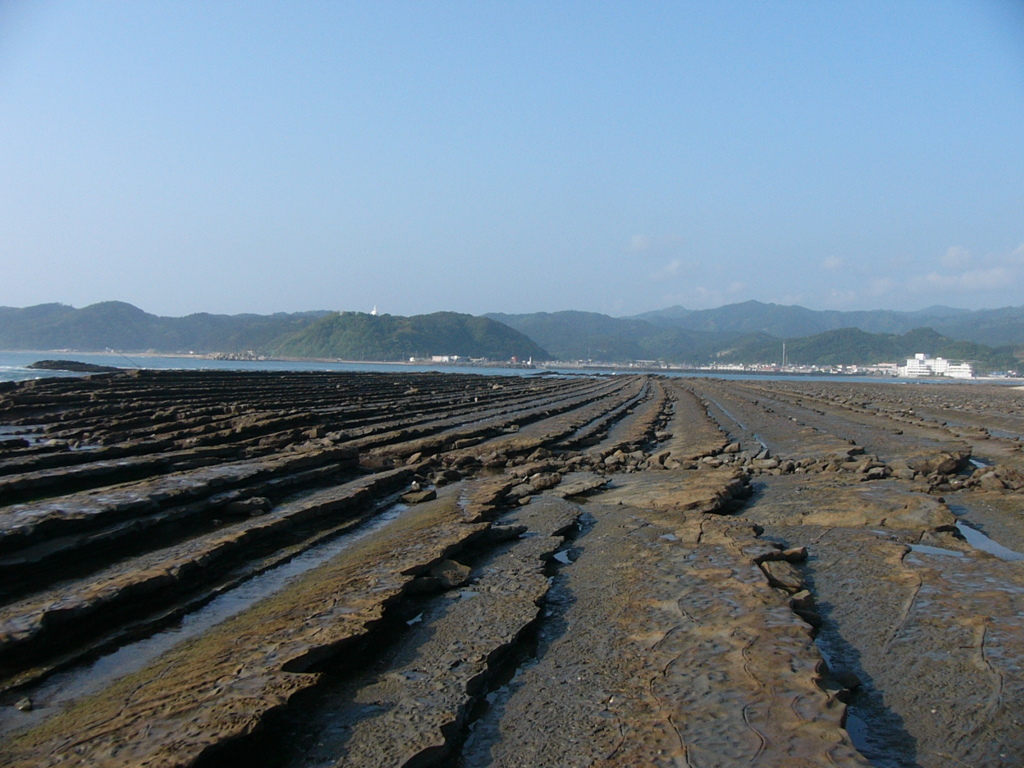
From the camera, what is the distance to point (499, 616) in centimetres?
589

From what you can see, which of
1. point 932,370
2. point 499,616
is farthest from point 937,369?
point 499,616

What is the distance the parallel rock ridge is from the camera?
13.0ft

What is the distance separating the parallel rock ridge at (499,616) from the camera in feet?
13.0

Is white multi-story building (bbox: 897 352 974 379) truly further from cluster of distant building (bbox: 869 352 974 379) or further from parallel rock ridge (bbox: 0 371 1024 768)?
parallel rock ridge (bbox: 0 371 1024 768)

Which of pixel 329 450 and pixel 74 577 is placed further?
pixel 329 450

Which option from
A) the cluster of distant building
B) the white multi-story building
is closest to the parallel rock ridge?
the white multi-story building

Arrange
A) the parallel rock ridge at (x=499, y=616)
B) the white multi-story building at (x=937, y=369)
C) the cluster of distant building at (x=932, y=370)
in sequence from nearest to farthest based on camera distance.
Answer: the parallel rock ridge at (x=499, y=616) < the white multi-story building at (x=937, y=369) < the cluster of distant building at (x=932, y=370)

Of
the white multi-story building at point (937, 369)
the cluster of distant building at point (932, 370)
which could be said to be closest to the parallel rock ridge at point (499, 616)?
the white multi-story building at point (937, 369)

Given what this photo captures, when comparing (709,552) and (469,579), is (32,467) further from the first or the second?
(709,552)

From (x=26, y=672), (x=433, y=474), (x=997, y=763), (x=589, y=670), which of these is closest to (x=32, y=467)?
(x=433, y=474)

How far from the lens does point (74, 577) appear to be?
671 centimetres

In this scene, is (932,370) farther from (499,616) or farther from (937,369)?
(499,616)

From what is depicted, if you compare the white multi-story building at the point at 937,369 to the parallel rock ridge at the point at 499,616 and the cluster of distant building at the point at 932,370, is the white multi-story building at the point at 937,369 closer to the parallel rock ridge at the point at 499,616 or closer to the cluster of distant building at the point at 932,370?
the cluster of distant building at the point at 932,370

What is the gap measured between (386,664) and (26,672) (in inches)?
105
